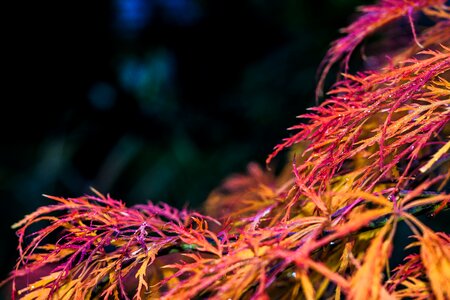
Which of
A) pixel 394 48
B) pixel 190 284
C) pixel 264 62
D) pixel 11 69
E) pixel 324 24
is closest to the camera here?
pixel 190 284

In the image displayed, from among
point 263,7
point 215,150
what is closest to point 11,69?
point 215,150

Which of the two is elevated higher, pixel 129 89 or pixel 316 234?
pixel 129 89

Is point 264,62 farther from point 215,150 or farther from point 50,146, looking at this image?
point 50,146

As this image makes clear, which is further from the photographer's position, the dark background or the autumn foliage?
the dark background

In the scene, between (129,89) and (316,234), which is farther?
(129,89)

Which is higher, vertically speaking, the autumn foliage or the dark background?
the dark background

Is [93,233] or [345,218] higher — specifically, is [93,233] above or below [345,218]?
above

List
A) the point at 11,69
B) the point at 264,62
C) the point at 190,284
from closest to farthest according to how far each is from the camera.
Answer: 1. the point at 190,284
2. the point at 264,62
3. the point at 11,69

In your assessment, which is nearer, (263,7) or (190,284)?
(190,284)
